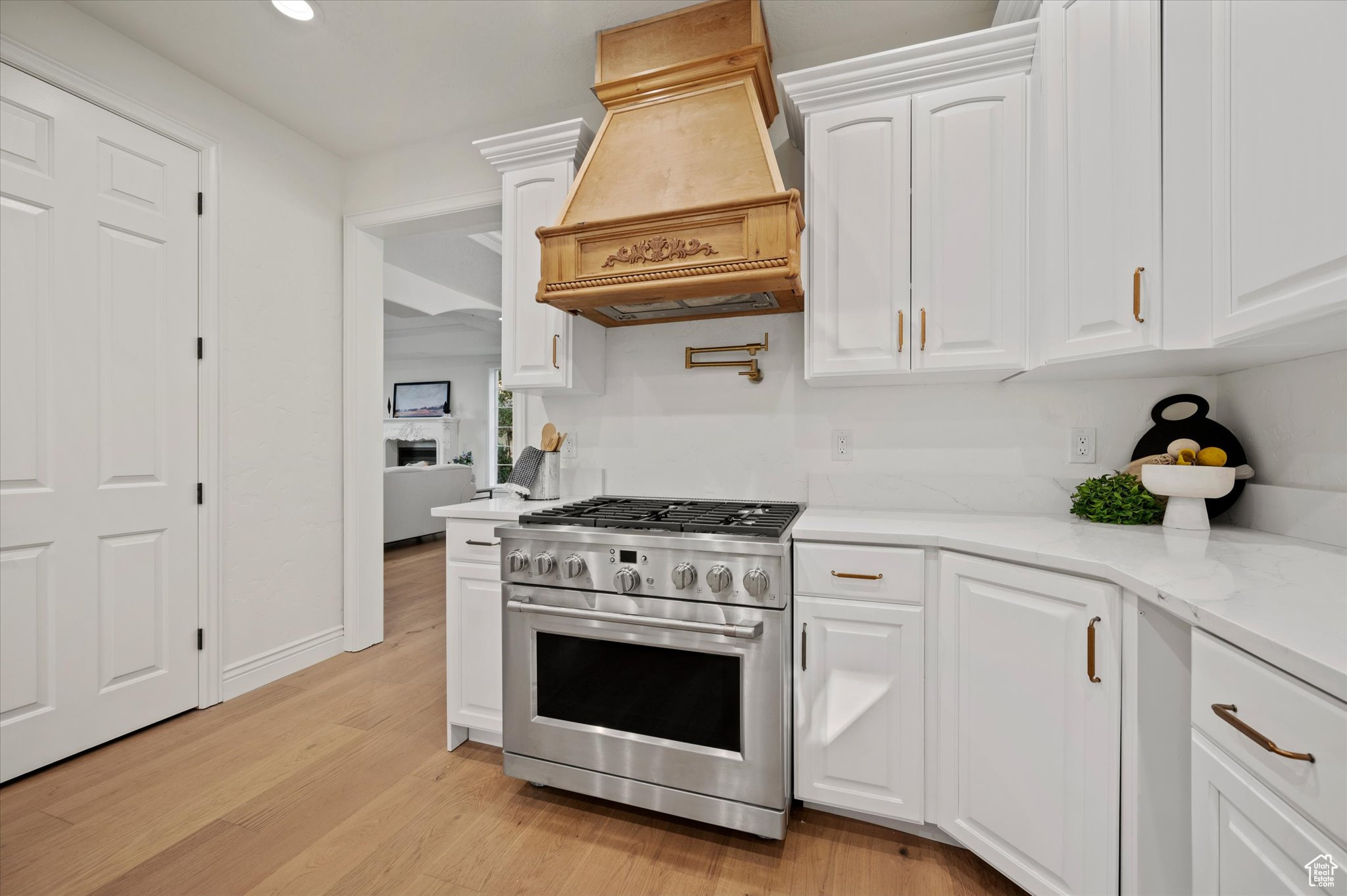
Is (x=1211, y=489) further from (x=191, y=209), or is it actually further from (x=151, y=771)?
(x=191, y=209)

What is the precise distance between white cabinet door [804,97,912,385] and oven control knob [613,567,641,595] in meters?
0.93

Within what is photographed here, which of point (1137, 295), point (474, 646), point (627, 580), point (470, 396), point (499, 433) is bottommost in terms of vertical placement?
point (474, 646)

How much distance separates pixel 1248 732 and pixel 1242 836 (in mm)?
169

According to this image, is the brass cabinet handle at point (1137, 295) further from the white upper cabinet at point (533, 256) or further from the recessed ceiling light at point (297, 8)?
the recessed ceiling light at point (297, 8)

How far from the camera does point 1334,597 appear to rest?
933 mm

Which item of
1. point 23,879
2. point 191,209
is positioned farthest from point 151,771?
point 191,209

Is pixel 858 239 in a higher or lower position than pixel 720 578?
higher

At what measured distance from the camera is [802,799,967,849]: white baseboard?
166 centimetres

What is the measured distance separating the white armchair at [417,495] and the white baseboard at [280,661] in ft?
8.85

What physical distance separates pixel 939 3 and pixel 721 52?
83 cm

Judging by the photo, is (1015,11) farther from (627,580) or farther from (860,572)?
(627,580)

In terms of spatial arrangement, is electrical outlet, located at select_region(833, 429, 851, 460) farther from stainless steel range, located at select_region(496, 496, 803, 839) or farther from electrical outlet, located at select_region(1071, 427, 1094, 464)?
electrical outlet, located at select_region(1071, 427, 1094, 464)

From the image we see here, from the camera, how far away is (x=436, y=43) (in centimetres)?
228

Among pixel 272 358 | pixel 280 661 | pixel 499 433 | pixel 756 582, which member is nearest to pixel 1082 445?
pixel 756 582
